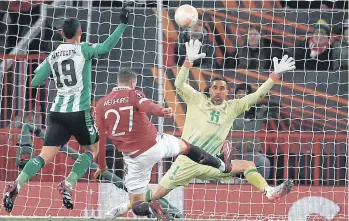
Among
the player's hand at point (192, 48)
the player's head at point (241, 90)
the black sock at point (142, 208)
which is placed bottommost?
the black sock at point (142, 208)

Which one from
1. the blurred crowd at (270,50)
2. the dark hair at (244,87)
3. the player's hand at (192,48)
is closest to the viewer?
the player's hand at (192,48)

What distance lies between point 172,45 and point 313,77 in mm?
2072

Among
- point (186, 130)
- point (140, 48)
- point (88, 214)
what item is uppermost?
point (140, 48)

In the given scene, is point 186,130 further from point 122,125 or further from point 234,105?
point 122,125

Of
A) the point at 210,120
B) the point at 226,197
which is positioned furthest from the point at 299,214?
the point at 210,120

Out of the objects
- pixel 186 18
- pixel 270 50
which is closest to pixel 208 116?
pixel 186 18

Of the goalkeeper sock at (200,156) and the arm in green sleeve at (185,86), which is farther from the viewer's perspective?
the arm in green sleeve at (185,86)

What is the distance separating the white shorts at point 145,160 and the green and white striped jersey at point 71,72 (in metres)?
0.93

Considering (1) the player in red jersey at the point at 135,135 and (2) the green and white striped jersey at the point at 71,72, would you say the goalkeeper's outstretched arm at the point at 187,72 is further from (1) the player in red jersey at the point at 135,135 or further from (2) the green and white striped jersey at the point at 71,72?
(1) the player in red jersey at the point at 135,135

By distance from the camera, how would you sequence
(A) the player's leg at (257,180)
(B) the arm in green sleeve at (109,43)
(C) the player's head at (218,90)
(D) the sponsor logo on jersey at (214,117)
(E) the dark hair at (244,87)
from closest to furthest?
(B) the arm in green sleeve at (109,43) → (A) the player's leg at (257,180) → (C) the player's head at (218,90) → (D) the sponsor logo on jersey at (214,117) → (E) the dark hair at (244,87)

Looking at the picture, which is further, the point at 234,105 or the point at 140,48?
the point at 140,48

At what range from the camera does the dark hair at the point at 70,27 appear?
50.0 feet

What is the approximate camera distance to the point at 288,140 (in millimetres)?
18406

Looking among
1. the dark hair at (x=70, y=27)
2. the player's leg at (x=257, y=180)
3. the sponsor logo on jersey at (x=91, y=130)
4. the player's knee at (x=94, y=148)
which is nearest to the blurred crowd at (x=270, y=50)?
the player's leg at (x=257, y=180)
